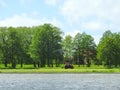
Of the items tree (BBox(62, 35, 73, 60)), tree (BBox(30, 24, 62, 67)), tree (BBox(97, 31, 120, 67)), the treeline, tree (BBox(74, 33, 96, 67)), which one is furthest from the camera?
tree (BBox(62, 35, 73, 60))

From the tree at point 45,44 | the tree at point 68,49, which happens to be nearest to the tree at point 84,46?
the tree at point 68,49

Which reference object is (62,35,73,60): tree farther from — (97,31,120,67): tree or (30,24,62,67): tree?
(97,31,120,67): tree

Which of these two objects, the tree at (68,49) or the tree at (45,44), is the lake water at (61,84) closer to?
the tree at (45,44)

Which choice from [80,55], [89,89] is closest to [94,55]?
[80,55]

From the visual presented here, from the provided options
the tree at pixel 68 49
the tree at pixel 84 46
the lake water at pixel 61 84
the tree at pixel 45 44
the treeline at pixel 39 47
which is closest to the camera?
the lake water at pixel 61 84

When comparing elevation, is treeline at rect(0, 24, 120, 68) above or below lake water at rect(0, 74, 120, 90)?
above

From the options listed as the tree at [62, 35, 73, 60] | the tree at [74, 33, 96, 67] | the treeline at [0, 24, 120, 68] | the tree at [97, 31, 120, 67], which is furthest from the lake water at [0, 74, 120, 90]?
the tree at [62, 35, 73, 60]

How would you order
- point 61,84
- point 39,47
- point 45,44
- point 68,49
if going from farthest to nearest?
point 68,49, point 45,44, point 39,47, point 61,84

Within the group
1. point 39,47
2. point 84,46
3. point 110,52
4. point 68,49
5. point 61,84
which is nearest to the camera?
point 61,84

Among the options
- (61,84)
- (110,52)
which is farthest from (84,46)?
(61,84)

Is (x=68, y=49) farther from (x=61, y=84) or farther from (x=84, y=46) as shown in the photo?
(x=61, y=84)

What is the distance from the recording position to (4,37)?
5285 inches

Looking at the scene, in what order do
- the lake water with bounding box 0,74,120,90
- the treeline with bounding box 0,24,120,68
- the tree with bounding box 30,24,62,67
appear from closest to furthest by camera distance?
the lake water with bounding box 0,74,120,90
the treeline with bounding box 0,24,120,68
the tree with bounding box 30,24,62,67

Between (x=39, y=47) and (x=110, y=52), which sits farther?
(x=39, y=47)
